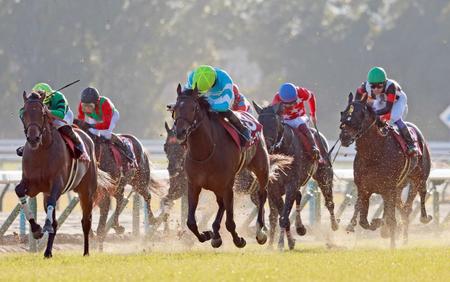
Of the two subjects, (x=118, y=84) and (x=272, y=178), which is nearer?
(x=272, y=178)

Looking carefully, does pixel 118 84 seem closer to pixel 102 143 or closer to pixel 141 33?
pixel 141 33

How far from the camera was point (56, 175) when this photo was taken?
12992mm

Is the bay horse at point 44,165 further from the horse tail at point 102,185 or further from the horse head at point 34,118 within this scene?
the horse tail at point 102,185

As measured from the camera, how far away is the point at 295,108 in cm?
1652

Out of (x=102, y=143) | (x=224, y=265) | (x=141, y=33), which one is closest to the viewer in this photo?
(x=224, y=265)

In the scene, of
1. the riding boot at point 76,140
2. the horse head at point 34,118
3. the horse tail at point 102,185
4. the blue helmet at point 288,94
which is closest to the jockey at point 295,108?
the blue helmet at point 288,94

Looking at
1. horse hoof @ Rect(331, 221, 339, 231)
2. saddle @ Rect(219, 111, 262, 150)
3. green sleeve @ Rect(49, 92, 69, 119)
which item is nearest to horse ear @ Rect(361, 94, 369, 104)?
saddle @ Rect(219, 111, 262, 150)

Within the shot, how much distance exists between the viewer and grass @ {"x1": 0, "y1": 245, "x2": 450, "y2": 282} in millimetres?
10898

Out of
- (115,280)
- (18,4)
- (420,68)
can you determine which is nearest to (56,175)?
(115,280)

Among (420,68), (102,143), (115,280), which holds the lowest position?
(115,280)

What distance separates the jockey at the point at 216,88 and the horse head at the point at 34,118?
177 centimetres

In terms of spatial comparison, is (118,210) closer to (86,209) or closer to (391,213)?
(86,209)

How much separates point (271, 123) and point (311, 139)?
93 cm

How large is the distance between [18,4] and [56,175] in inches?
1446
